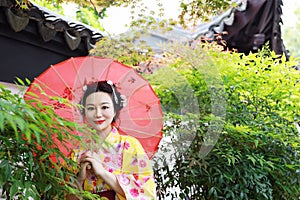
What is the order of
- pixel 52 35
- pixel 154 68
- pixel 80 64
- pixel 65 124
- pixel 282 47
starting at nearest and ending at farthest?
pixel 65 124 < pixel 80 64 < pixel 52 35 < pixel 154 68 < pixel 282 47

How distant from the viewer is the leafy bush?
3.08 meters

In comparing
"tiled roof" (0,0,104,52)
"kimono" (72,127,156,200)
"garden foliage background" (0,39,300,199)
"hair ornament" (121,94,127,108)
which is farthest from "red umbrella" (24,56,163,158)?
"tiled roof" (0,0,104,52)

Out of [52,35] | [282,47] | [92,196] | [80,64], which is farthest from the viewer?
[282,47]

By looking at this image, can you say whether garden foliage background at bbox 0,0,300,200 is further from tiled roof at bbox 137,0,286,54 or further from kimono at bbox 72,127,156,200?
tiled roof at bbox 137,0,286,54

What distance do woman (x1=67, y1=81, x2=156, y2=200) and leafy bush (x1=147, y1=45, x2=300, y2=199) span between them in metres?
0.98

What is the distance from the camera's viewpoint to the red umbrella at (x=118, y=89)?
2.11 meters

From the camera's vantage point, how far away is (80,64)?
2.16m

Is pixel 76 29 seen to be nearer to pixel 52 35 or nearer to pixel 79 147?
pixel 52 35

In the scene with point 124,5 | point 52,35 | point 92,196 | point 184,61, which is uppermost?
point 124,5

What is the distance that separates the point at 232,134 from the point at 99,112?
4.68ft

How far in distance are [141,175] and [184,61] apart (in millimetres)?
1746

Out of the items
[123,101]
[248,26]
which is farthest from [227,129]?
[248,26]

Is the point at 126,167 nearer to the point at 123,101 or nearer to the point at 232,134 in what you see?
the point at 123,101

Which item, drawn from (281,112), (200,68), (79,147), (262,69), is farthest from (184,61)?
(79,147)
